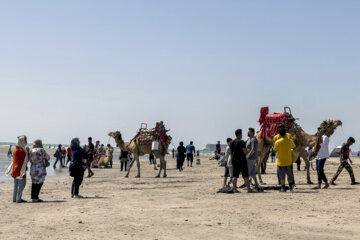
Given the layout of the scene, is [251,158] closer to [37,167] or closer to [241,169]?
[241,169]

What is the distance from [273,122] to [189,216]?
863 cm

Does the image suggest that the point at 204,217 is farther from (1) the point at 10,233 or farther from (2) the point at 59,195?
(2) the point at 59,195

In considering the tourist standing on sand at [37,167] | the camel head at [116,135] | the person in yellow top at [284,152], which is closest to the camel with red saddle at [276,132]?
the person in yellow top at [284,152]

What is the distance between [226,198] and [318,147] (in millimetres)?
4278

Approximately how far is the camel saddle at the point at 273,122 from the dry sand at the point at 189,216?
3.51 m

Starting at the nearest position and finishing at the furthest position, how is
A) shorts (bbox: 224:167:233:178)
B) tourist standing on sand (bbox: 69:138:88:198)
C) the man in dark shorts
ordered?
1. tourist standing on sand (bbox: 69:138:88:198)
2. the man in dark shorts
3. shorts (bbox: 224:167:233:178)

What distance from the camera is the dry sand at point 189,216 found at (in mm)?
8992

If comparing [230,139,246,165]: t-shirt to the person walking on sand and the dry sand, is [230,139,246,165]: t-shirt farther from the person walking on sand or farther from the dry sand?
the person walking on sand

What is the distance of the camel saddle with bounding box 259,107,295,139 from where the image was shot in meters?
18.5

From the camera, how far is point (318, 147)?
16.6 meters

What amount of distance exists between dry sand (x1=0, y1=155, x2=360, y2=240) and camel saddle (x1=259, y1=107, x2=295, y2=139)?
3510 mm

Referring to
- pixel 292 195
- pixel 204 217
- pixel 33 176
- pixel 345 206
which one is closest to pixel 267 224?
pixel 204 217

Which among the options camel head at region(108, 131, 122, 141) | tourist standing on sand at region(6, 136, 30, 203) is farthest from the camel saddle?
camel head at region(108, 131, 122, 141)

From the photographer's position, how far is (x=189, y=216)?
35.5 ft
